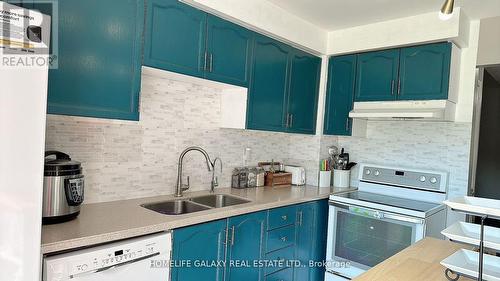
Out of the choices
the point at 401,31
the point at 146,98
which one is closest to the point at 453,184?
the point at 401,31

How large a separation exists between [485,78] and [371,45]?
0.96 metres

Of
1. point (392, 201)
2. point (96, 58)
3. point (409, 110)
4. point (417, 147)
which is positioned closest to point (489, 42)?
point (409, 110)

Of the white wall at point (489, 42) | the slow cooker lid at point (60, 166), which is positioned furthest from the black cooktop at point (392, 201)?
the slow cooker lid at point (60, 166)

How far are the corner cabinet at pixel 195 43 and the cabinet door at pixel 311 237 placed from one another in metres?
1.19

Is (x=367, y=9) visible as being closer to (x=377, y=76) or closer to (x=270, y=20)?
(x=377, y=76)

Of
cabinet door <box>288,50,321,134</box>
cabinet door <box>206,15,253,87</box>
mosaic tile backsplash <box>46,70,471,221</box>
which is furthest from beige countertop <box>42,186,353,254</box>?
cabinet door <box>206,15,253,87</box>

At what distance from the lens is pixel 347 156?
10.8 ft

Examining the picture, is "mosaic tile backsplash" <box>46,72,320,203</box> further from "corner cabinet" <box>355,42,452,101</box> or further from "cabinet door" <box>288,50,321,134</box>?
"corner cabinet" <box>355,42,452,101</box>

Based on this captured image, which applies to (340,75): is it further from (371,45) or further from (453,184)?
(453,184)

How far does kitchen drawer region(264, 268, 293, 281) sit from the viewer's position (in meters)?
2.35

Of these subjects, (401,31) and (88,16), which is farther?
(401,31)

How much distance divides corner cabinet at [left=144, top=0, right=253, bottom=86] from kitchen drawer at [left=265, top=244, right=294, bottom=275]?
4.27 ft

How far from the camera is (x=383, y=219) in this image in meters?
2.48

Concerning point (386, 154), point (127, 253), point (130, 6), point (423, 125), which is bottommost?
point (127, 253)
